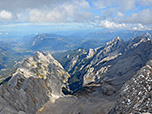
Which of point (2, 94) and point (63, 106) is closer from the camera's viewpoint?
point (2, 94)

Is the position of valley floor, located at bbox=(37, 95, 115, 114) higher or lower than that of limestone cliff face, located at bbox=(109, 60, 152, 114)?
lower

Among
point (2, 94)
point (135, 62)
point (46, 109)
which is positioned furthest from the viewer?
point (135, 62)

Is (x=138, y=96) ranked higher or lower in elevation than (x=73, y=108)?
higher

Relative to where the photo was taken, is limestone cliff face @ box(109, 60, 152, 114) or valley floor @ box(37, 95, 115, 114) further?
valley floor @ box(37, 95, 115, 114)

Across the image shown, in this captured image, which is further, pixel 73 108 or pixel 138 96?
pixel 73 108

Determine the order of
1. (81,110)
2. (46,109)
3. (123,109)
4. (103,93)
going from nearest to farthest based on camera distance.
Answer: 1. (123,109)
2. (81,110)
3. (46,109)
4. (103,93)

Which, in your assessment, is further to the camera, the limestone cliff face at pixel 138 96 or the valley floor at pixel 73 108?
the valley floor at pixel 73 108

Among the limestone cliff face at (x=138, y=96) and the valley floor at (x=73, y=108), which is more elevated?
the limestone cliff face at (x=138, y=96)

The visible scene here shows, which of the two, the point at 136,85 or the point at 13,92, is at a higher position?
the point at 136,85

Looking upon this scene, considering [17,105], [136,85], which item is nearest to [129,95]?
[136,85]

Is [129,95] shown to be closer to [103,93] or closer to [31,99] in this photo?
[31,99]

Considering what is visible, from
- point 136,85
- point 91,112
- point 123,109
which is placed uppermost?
point 136,85
